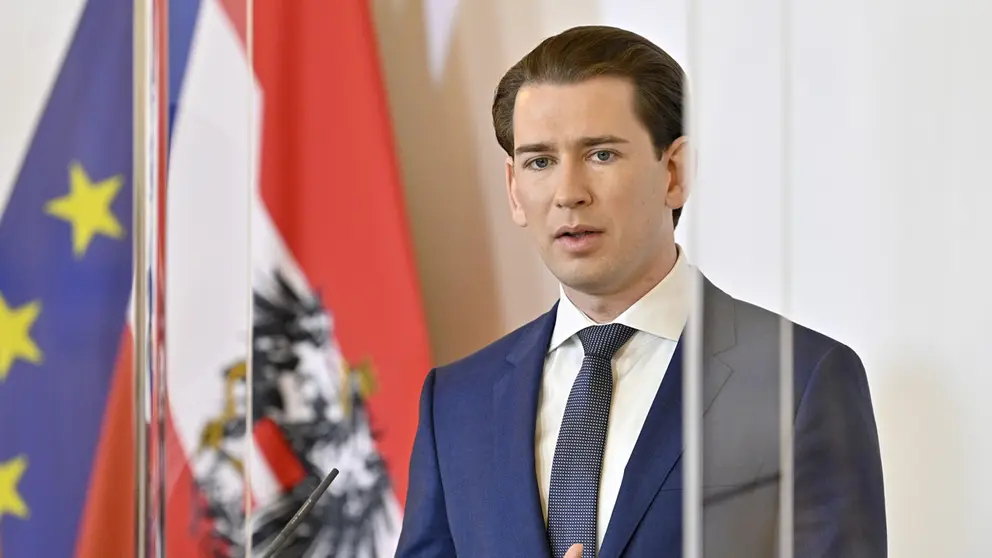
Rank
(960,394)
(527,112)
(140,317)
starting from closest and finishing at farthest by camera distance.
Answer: (960,394)
(527,112)
(140,317)

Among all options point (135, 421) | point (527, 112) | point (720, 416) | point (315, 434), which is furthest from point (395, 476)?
point (720, 416)

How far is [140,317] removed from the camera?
984mm

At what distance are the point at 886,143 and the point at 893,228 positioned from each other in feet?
0.09

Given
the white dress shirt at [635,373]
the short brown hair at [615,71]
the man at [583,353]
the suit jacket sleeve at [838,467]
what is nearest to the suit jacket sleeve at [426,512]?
the man at [583,353]

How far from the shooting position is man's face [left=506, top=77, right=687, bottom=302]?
678 millimetres

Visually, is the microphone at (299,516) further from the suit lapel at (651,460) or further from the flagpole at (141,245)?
the suit lapel at (651,460)

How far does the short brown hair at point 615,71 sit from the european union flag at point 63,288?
361 millimetres

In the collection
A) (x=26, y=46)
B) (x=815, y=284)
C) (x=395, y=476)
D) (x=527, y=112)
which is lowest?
(x=395, y=476)

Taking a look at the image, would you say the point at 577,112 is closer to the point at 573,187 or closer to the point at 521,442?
the point at 573,187

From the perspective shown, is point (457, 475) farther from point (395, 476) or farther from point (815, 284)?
point (815, 284)

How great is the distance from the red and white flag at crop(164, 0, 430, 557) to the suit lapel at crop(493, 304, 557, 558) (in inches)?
9.0

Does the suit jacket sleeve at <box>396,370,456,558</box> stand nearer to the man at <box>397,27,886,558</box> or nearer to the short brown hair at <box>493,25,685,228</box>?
the man at <box>397,27,886,558</box>

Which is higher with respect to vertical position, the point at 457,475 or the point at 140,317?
the point at 140,317

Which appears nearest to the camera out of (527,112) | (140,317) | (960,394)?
(960,394)
